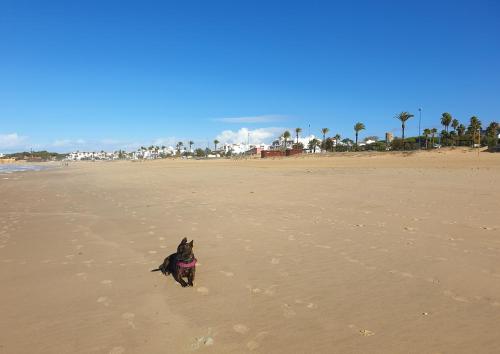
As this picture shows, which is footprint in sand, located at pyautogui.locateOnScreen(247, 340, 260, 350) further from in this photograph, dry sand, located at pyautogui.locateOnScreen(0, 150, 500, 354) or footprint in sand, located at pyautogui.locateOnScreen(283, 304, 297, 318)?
footprint in sand, located at pyautogui.locateOnScreen(283, 304, 297, 318)

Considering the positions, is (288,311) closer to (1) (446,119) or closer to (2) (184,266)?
(2) (184,266)

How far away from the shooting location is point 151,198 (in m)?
15.6

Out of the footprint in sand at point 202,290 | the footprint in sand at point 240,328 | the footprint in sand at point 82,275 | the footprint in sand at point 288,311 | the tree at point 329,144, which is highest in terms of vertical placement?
the tree at point 329,144

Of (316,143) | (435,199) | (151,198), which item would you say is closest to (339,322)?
(435,199)

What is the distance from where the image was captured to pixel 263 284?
5.33m

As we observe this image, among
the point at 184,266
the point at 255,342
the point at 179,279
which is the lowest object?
the point at 255,342

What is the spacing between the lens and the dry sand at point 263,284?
12.4 ft

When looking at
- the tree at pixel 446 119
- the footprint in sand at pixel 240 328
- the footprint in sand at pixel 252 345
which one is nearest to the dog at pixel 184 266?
the footprint in sand at pixel 240 328

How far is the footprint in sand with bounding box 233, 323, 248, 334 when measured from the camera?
3961 mm

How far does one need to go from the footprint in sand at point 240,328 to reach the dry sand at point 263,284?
0.02 meters

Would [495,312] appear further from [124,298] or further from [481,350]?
[124,298]

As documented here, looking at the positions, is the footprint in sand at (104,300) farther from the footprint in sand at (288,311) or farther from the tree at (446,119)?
the tree at (446,119)

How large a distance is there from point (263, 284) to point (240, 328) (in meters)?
1.34

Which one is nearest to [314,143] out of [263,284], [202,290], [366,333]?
[263,284]
